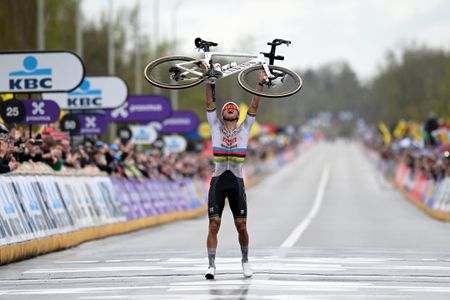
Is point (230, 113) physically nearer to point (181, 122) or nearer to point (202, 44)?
Result: point (202, 44)

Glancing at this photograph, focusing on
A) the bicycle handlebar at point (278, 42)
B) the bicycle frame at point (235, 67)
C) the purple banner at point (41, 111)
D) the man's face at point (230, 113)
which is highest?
the bicycle handlebar at point (278, 42)

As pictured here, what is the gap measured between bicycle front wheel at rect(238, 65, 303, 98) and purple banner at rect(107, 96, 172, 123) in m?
20.3

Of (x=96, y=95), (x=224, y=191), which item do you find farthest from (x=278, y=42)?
(x=96, y=95)

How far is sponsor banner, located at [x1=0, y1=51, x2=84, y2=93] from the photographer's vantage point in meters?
23.7

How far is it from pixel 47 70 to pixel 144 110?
12.6 meters

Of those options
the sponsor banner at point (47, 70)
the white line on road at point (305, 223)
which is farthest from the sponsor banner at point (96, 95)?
the sponsor banner at point (47, 70)

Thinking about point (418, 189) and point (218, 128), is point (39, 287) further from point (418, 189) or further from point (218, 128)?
point (418, 189)

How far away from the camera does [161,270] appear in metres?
15.5

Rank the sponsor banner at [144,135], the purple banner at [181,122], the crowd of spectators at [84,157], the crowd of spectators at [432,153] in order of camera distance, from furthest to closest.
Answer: the purple banner at [181,122] → the crowd of spectators at [432,153] → the sponsor banner at [144,135] → the crowd of spectators at [84,157]

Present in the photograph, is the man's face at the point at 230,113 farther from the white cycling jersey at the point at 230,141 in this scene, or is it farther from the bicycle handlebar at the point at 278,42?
the bicycle handlebar at the point at 278,42

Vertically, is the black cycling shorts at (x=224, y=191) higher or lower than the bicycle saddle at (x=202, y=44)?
lower

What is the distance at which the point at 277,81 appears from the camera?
1557 cm

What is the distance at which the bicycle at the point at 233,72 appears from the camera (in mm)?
15375

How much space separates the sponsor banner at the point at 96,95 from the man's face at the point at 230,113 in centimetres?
1616
